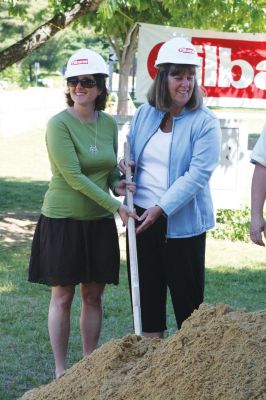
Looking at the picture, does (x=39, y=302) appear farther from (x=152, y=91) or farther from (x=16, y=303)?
(x=152, y=91)

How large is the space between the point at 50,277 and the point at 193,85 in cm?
143

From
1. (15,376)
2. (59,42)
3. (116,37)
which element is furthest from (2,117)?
(59,42)

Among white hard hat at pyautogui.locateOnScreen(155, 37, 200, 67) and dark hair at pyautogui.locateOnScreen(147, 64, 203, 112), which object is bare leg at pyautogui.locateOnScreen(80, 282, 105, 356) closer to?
dark hair at pyautogui.locateOnScreen(147, 64, 203, 112)

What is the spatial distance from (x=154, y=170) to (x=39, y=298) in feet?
10.8

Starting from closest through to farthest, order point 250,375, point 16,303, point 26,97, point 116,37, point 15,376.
Result: point 250,375, point 15,376, point 16,303, point 116,37, point 26,97

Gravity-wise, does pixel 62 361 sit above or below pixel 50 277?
below

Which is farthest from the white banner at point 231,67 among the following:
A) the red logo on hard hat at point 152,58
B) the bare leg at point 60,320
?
the bare leg at point 60,320

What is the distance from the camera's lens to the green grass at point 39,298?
6012mm

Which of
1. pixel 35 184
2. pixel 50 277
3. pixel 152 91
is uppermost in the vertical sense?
pixel 152 91

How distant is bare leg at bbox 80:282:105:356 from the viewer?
5316mm

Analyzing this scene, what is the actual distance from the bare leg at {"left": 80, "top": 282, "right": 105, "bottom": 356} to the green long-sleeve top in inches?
18.3

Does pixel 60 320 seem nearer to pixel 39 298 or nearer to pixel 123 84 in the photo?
pixel 39 298

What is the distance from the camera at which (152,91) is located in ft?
16.5

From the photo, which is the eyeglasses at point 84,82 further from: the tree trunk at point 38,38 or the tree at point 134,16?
the tree trunk at point 38,38
